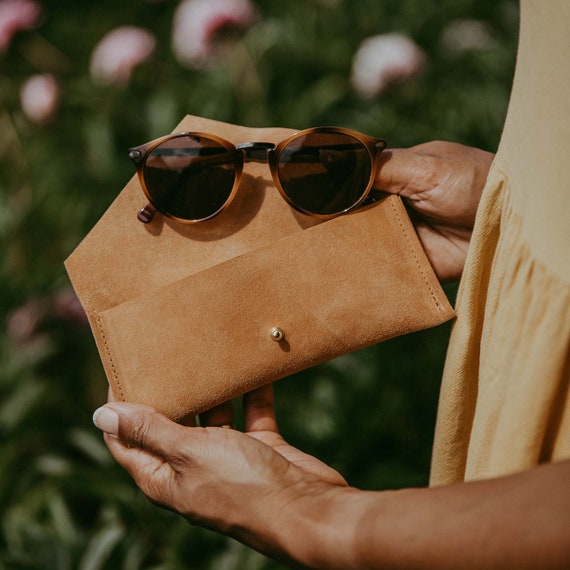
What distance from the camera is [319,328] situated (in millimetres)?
996

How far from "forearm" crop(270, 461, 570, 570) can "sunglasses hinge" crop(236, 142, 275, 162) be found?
23.0 inches

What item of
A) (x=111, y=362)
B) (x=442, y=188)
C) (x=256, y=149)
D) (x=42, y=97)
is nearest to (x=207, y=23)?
(x=42, y=97)

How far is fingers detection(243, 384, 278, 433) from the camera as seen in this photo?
1.08 meters

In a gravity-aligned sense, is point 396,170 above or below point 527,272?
above

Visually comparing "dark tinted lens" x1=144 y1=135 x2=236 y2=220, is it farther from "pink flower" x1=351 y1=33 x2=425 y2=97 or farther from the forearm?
"pink flower" x1=351 y1=33 x2=425 y2=97

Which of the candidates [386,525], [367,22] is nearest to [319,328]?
[386,525]

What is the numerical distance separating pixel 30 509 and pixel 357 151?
1.19m

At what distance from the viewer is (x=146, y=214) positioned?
3.43 ft

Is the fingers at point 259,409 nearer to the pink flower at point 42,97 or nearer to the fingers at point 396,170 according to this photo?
the fingers at point 396,170

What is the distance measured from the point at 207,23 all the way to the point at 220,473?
164 cm

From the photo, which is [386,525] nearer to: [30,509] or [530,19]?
[530,19]

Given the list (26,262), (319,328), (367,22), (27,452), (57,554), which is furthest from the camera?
(367,22)

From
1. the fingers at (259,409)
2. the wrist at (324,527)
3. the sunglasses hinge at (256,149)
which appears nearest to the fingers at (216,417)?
the fingers at (259,409)

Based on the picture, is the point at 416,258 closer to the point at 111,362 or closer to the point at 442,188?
the point at 442,188
